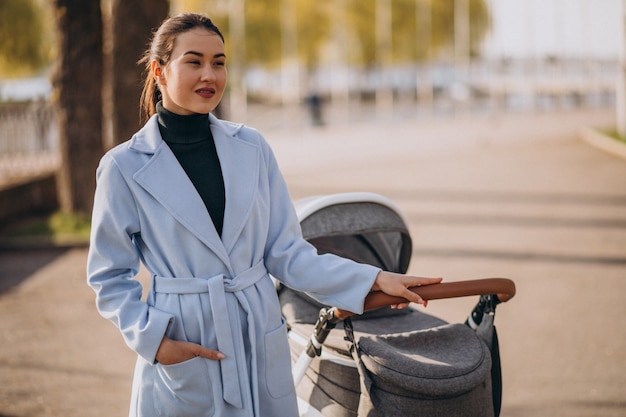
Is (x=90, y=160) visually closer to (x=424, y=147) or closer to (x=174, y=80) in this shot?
(x=174, y=80)

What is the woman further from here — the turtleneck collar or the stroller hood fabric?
the stroller hood fabric

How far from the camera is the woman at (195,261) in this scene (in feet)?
7.73

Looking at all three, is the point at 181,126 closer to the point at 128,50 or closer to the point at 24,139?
the point at 128,50

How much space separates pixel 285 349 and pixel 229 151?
0.69 meters

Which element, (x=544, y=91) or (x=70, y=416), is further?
(x=544, y=91)

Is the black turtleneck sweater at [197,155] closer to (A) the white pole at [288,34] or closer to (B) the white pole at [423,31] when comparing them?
(A) the white pole at [288,34]

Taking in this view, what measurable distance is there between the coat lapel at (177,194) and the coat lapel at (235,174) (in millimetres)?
60

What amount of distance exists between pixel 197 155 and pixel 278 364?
2.45 ft

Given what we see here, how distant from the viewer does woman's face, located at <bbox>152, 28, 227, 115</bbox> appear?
7.88 ft

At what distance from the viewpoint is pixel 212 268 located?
2406 mm

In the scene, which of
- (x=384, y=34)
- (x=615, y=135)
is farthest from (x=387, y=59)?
(x=615, y=135)

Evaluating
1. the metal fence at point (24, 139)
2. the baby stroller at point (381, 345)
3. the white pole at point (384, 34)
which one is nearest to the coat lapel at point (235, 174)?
the baby stroller at point (381, 345)

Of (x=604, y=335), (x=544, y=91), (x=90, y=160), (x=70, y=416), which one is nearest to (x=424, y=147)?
(x=90, y=160)

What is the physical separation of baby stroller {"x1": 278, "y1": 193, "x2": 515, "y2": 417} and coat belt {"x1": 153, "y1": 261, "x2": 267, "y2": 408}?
16.7 inches
